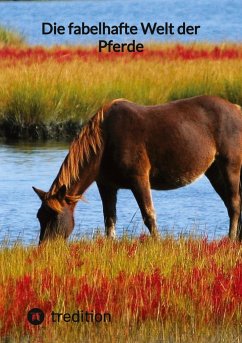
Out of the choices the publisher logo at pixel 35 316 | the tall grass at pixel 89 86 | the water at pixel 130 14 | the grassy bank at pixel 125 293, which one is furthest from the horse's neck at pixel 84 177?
the water at pixel 130 14

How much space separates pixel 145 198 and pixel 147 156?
1.14 ft

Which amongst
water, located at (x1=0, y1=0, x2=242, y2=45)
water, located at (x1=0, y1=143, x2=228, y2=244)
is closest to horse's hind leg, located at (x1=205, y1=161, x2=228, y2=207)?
water, located at (x1=0, y1=143, x2=228, y2=244)

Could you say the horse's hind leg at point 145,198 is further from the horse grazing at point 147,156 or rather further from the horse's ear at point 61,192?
the horse's ear at point 61,192

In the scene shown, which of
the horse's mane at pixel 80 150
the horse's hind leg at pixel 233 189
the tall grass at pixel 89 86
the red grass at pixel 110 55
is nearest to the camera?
the horse's mane at pixel 80 150

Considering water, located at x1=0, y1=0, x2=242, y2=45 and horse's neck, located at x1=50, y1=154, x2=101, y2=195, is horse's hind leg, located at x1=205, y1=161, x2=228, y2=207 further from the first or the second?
water, located at x1=0, y1=0, x2=242, y2=45

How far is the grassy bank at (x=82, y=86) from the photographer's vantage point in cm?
1778

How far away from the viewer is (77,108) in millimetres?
17922

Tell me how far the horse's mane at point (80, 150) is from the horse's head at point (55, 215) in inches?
4.6

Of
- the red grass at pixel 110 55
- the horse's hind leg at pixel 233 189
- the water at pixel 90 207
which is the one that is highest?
the horse's hind leg at pixel 233 189

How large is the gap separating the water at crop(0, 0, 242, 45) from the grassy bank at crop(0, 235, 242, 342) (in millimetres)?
36626

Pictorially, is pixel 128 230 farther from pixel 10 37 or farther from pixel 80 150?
pixel 10 37

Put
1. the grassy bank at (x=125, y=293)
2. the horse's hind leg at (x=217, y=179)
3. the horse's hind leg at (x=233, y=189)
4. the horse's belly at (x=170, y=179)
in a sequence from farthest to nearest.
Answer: the horse's hind leg at (x=217, y=179) → the horse's hind leg at (x=233, y=189) → the horse's belly at (x=170, y=179) → the grassy bank at (x=125, y=293)

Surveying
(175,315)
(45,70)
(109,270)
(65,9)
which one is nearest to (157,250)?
(109,270)

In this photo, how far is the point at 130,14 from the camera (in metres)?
64.6
